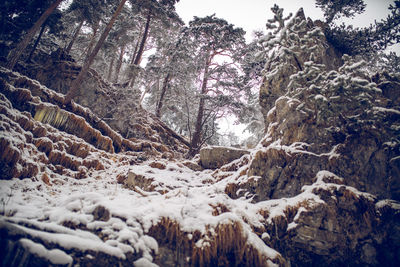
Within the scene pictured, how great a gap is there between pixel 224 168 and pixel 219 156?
1261mm

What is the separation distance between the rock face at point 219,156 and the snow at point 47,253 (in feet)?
26.5

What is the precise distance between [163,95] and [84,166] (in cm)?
1307

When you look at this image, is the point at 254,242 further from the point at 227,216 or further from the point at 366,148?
the point at 366,148

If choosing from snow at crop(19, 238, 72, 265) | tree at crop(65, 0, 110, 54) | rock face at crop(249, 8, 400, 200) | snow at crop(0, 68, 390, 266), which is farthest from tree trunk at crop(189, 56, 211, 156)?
tree at crop(65, 0, 110, 54)

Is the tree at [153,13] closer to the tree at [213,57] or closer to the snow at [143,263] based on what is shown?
the tree at [213,57]

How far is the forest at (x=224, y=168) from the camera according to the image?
3.38m

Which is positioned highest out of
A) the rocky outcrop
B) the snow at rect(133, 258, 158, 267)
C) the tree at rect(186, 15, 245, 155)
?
the tree at rect(186, 15, 245, 155)

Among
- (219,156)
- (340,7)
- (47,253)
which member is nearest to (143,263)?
(47,253)

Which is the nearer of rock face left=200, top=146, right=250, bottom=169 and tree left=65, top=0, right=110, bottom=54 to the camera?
rock face left=200, top=146, right=250, bottom=169

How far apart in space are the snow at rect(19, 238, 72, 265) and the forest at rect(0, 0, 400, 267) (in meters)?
0.01

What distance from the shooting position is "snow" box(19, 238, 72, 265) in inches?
96.5

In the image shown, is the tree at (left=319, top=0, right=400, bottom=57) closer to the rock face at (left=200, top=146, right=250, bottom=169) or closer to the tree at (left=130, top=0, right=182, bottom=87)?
the rock face at (left=200, top=146, right=250, bottom=169)

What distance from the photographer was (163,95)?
19891 mm

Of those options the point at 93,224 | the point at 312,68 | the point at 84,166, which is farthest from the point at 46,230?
the point at 312,68
